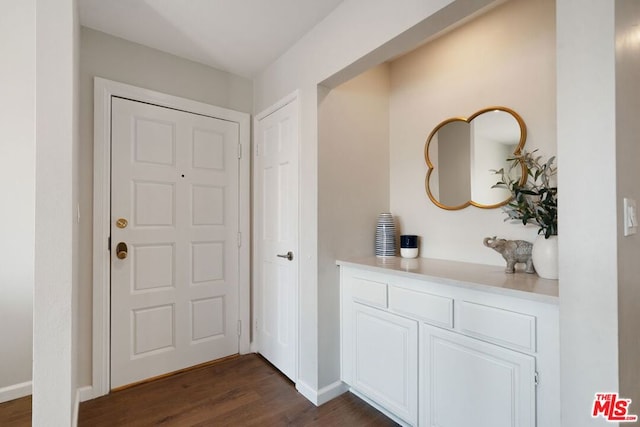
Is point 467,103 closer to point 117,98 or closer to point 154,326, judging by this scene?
point 117,98

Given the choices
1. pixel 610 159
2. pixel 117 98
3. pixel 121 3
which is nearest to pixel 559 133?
pixel 610 159

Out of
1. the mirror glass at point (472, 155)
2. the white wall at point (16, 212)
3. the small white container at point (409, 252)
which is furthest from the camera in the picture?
the small white container at point (409, 252)

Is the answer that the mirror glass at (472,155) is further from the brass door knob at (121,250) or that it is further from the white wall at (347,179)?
the brass door knob at (121,250)

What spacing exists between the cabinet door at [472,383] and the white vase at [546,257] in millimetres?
416

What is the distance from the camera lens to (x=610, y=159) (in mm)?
885

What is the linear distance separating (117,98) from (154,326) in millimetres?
1602

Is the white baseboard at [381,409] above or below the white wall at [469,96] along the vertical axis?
below

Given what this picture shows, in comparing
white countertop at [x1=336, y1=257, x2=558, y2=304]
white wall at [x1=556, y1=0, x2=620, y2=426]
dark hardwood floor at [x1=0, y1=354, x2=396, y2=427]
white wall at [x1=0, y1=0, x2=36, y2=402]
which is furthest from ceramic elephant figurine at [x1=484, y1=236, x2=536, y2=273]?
white wall at [x1=0, y1=0, x2=36, y2=402]

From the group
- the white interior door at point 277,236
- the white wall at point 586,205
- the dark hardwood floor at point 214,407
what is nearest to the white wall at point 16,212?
the dark hardwood floor at point 214,407

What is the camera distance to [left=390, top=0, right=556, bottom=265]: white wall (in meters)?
1.61

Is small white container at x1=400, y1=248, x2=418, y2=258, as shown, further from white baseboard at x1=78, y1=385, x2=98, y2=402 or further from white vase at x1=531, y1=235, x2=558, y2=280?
white baseboard at x1=78, y1=385, x2=98, y2=402

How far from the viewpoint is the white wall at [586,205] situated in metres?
0.89

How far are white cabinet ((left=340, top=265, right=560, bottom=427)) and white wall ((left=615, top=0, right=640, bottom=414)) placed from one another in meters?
0.19

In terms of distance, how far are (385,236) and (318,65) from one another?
1189 mm
